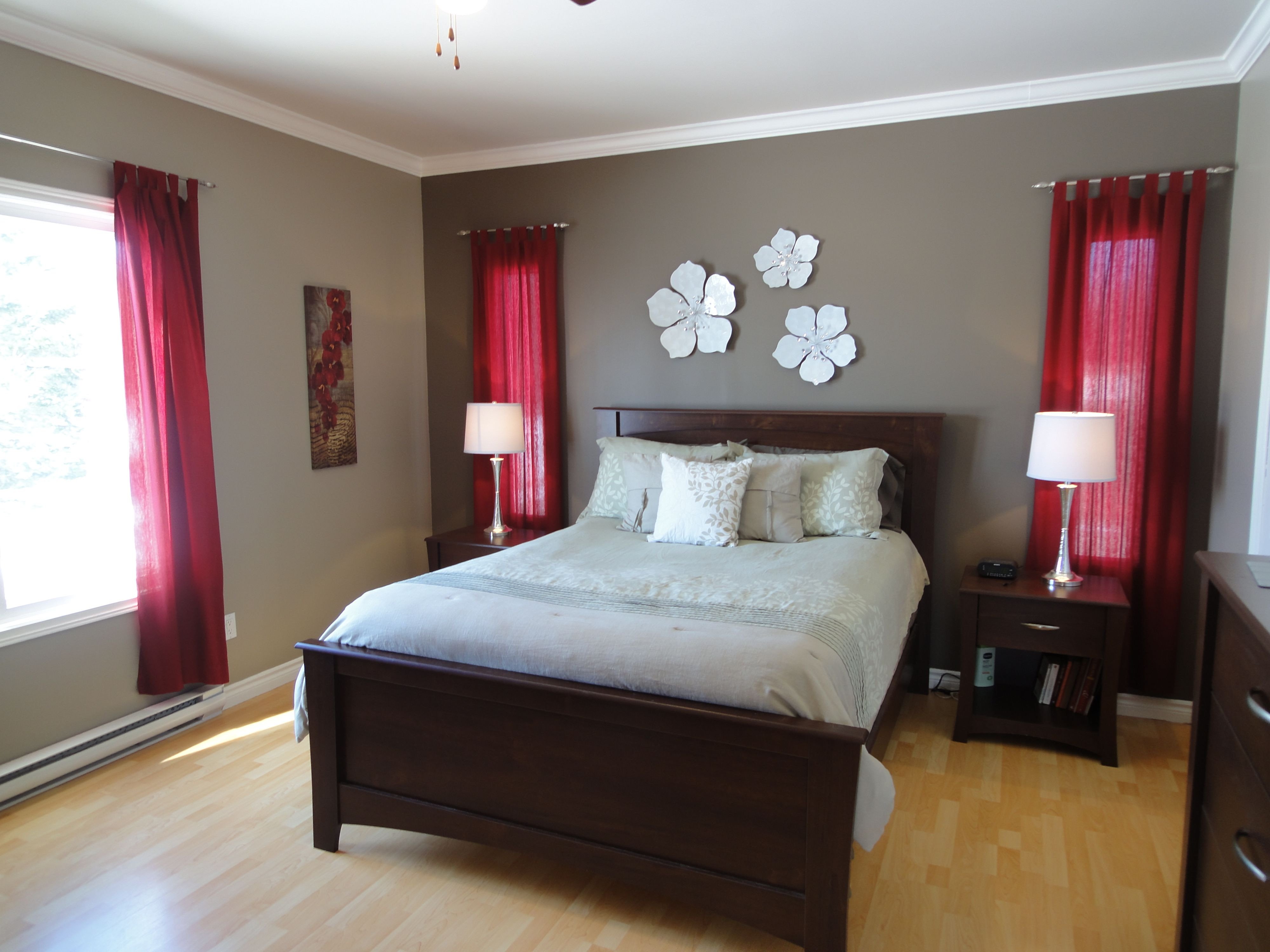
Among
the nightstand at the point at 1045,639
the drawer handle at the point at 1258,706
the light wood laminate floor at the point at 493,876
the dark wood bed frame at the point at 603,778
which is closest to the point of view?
the drawer handle at the point at 1258,706

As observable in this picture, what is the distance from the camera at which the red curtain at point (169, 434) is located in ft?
9.86

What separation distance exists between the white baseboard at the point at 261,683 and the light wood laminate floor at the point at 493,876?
0.52m

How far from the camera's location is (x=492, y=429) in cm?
395

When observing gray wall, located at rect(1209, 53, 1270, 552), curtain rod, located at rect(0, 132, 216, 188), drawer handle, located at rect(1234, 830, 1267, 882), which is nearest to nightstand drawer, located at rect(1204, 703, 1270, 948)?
drawer handle, located at rect(1234, 830, 1267, 882)

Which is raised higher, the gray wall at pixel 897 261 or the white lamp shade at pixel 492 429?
the gray wall at pixel 897 261

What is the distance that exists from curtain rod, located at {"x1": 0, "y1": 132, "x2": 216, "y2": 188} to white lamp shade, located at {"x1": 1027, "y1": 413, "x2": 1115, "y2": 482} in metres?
3.54

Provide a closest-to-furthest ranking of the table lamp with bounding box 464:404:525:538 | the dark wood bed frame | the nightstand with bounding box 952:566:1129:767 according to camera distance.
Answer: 1. the dark wood bed frame
2. the nightstand with bounding box 952:566:1129:767
3. the table lamp with bounding box 464:404:525:538

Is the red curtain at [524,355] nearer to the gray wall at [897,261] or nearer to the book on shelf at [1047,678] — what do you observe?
the gray wall at [897,261]

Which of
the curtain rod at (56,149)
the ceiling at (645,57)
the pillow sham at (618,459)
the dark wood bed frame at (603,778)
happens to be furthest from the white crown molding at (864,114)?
the dark wood bed frame at (603,778)

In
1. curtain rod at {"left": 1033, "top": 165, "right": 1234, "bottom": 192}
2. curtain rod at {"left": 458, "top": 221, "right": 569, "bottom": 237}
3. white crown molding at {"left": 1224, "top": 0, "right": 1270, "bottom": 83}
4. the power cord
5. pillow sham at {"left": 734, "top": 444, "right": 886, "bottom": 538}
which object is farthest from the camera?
curtain rod at {"left": 458, "top": 221, "right": 569, "bottom": 237}

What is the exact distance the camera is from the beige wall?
284cm

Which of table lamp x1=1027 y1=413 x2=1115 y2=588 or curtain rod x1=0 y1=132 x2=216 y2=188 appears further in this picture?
table lamp x1=1027 y1=413 x2=1115 y2=588

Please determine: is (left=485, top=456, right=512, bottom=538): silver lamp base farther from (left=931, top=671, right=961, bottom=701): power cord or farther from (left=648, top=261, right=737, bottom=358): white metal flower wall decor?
(left=931, top=671, right=961, bottom=701): power cord

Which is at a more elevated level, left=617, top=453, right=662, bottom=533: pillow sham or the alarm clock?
left=617, top=453, right=662, bottom=533: pillow sham
